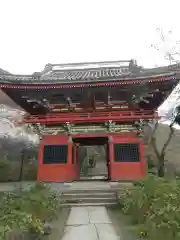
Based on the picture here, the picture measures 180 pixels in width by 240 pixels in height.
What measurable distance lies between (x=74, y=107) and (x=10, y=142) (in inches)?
812

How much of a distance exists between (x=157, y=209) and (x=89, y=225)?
2360 mm

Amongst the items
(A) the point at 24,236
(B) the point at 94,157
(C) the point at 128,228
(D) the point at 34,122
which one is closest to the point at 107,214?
(C) the point at 128,228

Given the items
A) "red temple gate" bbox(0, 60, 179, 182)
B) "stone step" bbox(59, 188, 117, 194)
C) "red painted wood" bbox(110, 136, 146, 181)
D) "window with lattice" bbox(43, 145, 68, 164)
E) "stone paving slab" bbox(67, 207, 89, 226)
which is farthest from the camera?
"window with lattice" bbox(43, 145, 68, 164)

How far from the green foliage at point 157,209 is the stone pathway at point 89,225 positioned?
0.78 meters

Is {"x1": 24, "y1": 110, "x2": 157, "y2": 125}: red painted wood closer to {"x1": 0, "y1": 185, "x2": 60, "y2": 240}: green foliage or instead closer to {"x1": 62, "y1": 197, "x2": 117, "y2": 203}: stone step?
{"x1": 62, "y1": 197, "x2": 117, "y2": 203}: stone step

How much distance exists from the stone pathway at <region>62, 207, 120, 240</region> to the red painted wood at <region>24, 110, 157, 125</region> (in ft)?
17.7

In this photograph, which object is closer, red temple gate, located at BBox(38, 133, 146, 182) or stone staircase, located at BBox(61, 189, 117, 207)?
stone staircase, located at BBox(61, 189, 117, 207)

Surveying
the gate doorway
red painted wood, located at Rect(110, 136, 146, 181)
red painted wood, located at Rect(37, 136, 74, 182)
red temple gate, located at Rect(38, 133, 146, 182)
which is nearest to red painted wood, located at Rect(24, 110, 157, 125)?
red temple gate, located at Rect(38, 133, 146, 182)

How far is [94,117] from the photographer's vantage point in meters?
13.4

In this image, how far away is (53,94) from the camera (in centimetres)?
1345

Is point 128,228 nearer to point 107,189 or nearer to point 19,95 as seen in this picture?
point 107,189

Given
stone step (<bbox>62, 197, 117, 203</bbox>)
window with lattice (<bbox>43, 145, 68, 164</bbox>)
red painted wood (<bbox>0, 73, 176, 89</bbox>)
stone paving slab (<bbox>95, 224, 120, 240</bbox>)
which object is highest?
red painted wood (<bbox>0, 73, 176, 89</bbox>)

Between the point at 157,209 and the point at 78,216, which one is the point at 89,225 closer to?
the point at 78,216

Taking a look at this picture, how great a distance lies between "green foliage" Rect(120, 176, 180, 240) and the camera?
4.20m
